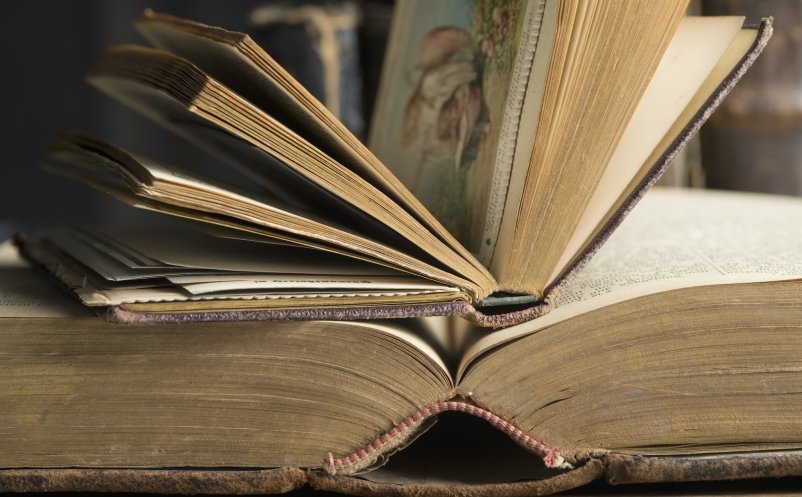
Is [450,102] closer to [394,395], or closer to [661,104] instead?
[661,104]

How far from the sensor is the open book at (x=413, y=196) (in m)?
0.62

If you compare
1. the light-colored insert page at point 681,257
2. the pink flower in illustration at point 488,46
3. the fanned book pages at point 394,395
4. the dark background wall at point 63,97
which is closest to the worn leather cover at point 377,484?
the fanned book pages at point 394,395

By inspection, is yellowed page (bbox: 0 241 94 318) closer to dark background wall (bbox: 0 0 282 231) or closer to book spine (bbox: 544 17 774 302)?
book spine (bbox: 544 17 774 302)

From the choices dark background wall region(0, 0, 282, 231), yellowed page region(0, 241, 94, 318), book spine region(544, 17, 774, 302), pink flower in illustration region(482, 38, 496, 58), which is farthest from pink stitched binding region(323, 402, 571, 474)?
dark background wall region(0, 0, 282, 231)

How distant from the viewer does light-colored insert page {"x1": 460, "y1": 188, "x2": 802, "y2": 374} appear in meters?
0.65

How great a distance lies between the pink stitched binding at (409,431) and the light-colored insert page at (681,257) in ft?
0.14

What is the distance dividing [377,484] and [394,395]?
2.9 inches

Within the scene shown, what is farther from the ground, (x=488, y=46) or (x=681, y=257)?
(x=488, y=46)

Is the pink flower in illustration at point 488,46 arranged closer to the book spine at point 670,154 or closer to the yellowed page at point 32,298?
the book spine at point 670,154

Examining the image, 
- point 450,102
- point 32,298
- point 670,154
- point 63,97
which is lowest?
point 32,298

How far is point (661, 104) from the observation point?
0.69 metres

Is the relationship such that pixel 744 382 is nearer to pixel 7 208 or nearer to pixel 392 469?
pixel 392 469

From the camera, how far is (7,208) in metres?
2.94

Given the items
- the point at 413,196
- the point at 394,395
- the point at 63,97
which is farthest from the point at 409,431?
the point at 63,97
